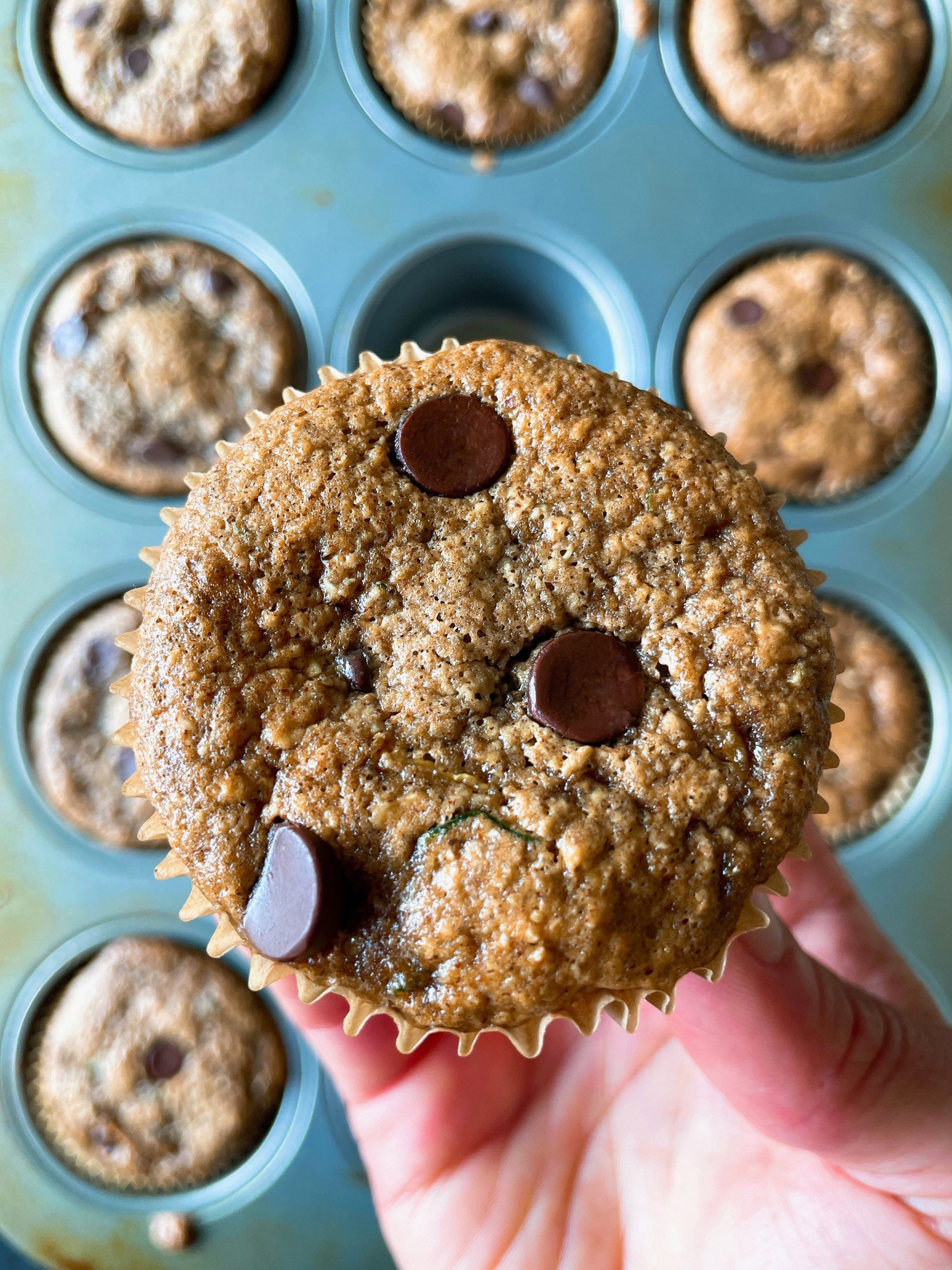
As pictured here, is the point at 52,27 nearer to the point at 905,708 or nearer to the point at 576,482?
the point at 576,482

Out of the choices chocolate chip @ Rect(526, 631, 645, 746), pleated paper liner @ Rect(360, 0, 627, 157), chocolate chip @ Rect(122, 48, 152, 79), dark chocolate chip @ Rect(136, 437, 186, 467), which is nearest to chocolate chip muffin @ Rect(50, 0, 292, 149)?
chocolate chip @ Rect(122, 48, 152, 79)

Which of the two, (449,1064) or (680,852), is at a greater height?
(680,852)

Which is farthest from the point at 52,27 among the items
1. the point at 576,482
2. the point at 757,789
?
the point at 757,789

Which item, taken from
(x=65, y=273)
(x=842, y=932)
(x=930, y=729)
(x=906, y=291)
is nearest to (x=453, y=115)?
(x=65, y=273)

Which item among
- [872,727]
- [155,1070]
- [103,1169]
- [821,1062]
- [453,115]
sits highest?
[453,115]

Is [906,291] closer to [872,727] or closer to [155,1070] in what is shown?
[872,727]
